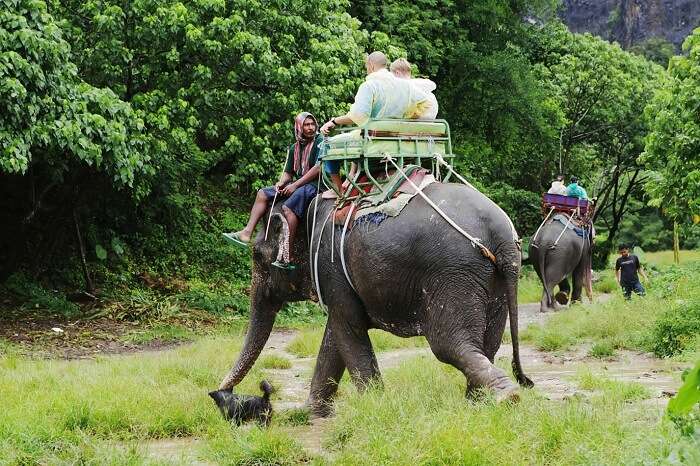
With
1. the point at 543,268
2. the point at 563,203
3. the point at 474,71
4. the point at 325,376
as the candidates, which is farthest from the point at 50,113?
the point at 474,71

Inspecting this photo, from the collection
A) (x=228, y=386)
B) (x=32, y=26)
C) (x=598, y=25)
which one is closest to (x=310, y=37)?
(x=32, y=26)

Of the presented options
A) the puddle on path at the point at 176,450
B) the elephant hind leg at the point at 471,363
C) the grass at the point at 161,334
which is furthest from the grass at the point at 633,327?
the grass at the point at 161,334

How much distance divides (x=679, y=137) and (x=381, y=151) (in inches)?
530

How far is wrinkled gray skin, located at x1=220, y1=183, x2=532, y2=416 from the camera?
618 cm

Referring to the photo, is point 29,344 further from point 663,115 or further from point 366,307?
point 663,115

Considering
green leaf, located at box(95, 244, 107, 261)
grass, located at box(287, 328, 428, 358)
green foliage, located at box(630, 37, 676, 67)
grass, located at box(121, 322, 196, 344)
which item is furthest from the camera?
green foliage, located at box(630, 37, 676, 67)

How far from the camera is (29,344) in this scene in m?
12.7

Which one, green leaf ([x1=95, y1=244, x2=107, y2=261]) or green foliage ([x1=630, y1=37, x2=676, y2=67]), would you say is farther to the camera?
green foliage ([x1=630, y1=37, x2=676, y2=67])

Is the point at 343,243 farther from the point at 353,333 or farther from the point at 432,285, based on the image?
the point at 432,285

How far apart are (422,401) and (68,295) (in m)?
11.1

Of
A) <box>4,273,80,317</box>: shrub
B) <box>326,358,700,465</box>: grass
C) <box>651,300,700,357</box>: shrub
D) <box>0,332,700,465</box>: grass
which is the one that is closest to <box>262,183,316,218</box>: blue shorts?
<box>0,332,700,465</box>: grass

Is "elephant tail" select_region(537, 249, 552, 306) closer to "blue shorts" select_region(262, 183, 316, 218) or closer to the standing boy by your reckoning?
the standing boy

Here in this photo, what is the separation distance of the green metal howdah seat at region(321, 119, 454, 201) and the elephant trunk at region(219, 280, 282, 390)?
1.18m

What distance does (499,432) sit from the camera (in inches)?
199
